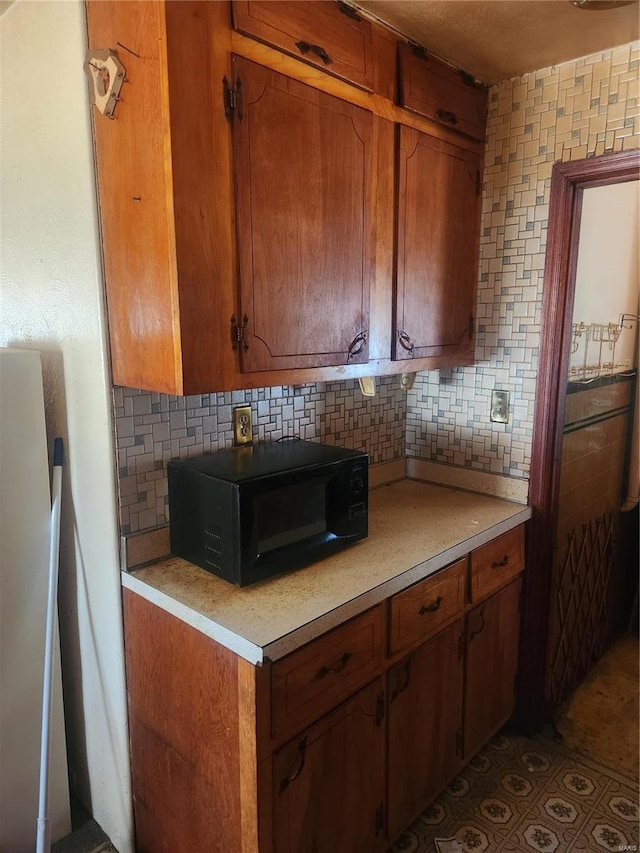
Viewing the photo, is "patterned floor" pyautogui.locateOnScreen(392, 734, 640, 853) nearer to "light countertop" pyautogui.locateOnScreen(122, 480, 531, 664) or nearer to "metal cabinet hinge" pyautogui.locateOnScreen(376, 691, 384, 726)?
"metal cabinet hinge" pyautogui.locateOnScreen(376, 691, 384, 726)

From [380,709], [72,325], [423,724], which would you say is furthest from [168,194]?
[423,724]

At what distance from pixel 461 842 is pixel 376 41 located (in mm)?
2348

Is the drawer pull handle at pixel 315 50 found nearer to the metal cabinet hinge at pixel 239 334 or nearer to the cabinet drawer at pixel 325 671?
the metal cabinet hinge at pixel 239 334

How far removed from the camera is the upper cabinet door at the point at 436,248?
1.78m

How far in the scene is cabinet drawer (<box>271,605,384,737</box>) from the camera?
127 centimetres

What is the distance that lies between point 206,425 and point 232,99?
85 cm

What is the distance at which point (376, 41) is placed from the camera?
1606 mm

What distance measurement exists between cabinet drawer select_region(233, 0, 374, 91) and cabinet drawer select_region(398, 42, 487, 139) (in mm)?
167

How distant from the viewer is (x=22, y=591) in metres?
1.57

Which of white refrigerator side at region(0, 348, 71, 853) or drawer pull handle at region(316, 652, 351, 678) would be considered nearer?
drawer pull handle at region(316, 652, 351, 678)

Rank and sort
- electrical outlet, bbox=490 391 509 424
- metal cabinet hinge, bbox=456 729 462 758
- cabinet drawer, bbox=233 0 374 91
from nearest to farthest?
cabinet drawer, bbox=233 0 374 91
metal cabinet hinge, bbox=456 729 462 758
electrical outlet, bbox=490 391 509 424

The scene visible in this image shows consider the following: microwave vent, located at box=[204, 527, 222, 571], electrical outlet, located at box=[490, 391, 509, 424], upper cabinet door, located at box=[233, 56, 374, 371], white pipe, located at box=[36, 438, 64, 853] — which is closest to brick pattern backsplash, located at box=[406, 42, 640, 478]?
electrical outlet, located at box=[490, 391, 509, 424]

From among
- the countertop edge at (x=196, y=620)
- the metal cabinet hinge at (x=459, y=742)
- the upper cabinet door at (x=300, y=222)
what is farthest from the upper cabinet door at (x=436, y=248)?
the metal cabinet hinge at (x=459, y=742)

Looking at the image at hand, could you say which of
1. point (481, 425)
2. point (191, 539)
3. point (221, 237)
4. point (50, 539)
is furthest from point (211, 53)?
point (481, 425)
